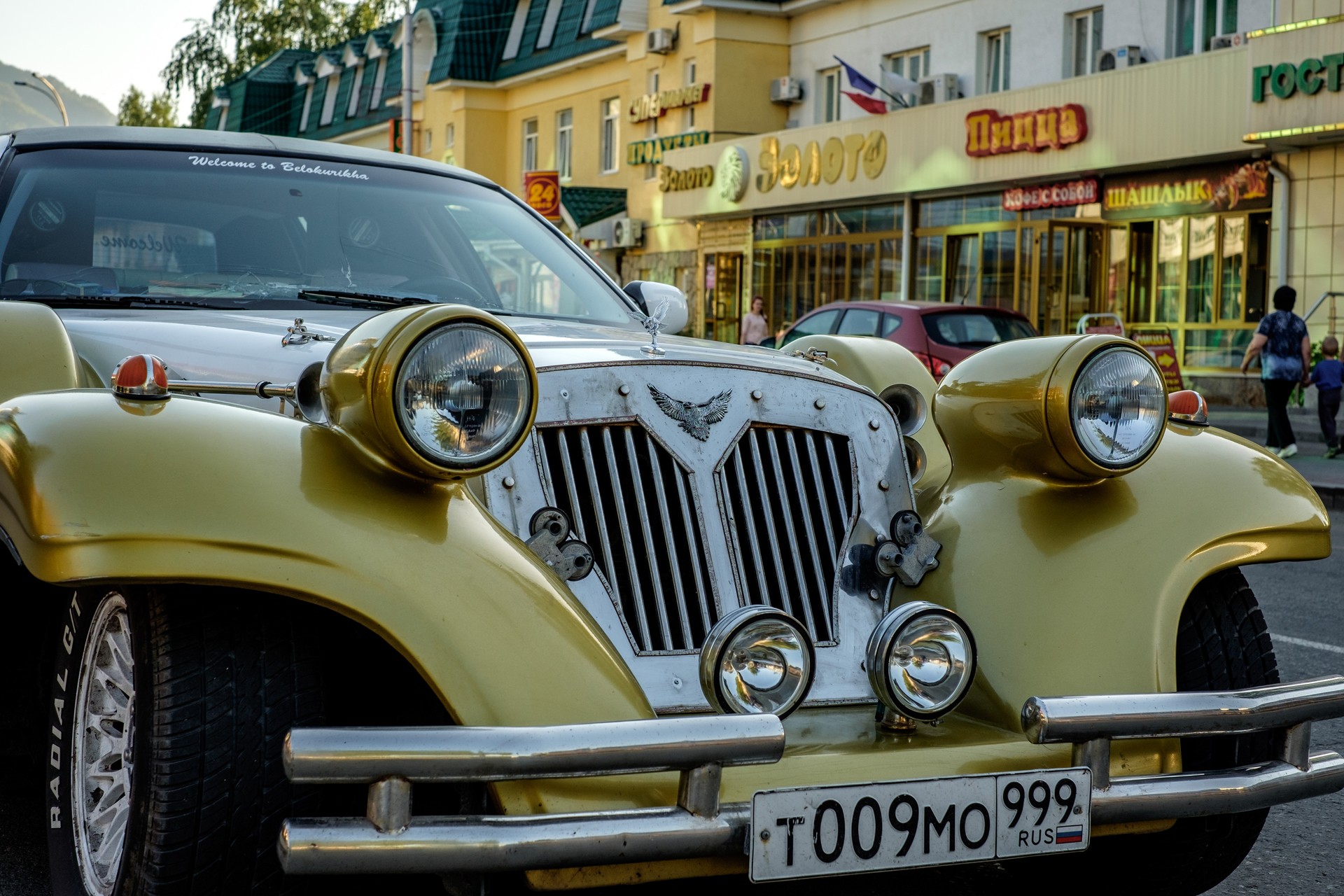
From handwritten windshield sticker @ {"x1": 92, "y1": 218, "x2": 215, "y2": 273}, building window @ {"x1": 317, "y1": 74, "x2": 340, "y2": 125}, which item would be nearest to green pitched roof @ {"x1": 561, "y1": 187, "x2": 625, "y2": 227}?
building window @ {"x1": 317, "y1": 74, "x2": 340, "y2": 125}

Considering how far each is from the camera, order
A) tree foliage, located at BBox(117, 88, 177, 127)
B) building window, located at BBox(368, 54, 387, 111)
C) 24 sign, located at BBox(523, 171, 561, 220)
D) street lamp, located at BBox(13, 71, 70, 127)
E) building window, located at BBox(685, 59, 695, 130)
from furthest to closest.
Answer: tree foliage, located at BBox(117, 88, 177, 127)
building window, located at BBox(368, 54, 387, 111)
street lamp, located at BBox(13, 71, 70, 127)
building window, located at BBox(685, 59, 695, 130)
24 sign, located at BBox(523, 171, 561, 220)

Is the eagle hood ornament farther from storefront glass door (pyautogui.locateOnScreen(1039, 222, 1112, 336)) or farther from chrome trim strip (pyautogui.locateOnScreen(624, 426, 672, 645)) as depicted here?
storefront glass door (pyautogui.locateOnScreen(1039, 222, 1112, 336))

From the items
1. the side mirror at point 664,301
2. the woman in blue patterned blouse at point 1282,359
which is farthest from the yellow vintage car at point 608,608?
the woman in blue patterned blouse at point 1282,359

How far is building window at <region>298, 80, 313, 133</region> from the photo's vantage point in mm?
48719

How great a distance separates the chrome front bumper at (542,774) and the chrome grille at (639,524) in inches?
19.7

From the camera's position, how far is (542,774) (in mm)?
2186

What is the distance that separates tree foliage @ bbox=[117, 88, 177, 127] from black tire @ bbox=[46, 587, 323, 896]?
5886 cm

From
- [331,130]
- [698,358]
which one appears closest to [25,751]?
[698,358]

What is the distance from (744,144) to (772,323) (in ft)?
11.3

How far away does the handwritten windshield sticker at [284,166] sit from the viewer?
13.4ft

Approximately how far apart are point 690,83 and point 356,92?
60.1 ft

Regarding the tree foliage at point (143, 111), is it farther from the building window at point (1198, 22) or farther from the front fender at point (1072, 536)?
the front fender at point (1072, 536)

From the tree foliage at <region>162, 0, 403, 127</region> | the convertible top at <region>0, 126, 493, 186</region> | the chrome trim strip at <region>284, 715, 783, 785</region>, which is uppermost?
the tree foliage at <region>162, 0, 403, 127</region>

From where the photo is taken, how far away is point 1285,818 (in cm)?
401
